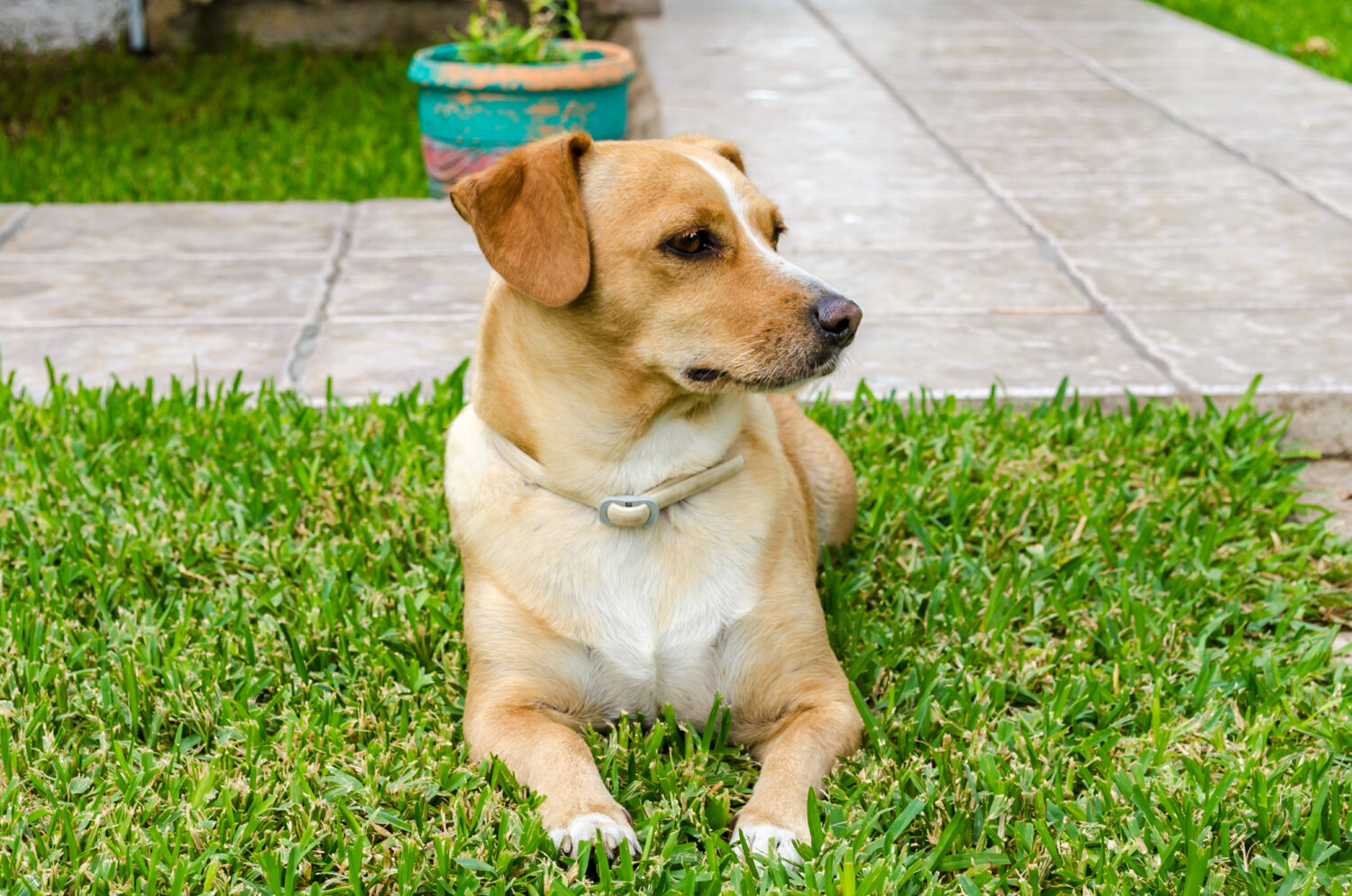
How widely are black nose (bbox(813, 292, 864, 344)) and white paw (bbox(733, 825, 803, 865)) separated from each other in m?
0.91

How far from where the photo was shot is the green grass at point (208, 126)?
7102mm

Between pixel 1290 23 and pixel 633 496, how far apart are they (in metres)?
11.5

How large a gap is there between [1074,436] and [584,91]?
340cm

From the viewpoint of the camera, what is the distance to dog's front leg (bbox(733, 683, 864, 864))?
2.42 metres

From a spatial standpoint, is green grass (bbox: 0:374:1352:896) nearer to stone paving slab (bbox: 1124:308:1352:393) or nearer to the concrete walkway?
stone paving slab (bbox: 1124:308:1352:393)

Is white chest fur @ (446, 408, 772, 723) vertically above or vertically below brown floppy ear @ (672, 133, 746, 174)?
below

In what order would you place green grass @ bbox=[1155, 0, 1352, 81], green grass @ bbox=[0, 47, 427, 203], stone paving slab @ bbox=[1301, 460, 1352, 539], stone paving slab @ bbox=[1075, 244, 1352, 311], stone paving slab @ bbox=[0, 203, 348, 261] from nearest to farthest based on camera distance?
1. stone paving slab @ bbox=[1301, 460, 1352, 539]
2. stone paving slab @ bbox=[1075, 244, 1352, 311]
3. stone paving slab @ bbox=[0, 203, 348, 261]
4. green grass @ bbox=[0, 47, 427, 203]
5. green grass @ bbox=[1155, 0, 1352, 81]

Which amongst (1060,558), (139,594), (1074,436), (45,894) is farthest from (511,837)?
(1074,436)

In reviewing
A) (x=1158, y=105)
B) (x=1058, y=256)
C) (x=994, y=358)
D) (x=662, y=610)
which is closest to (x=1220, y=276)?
(x=1058, y=256)

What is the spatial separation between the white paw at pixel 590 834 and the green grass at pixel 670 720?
3 cm

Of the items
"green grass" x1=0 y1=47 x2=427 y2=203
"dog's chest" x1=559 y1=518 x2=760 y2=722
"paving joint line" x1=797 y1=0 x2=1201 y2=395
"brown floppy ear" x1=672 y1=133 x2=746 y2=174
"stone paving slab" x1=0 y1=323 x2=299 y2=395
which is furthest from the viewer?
"green grass" x1=0 y1=47 x2=427 y2=203

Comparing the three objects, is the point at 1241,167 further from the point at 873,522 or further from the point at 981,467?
the point at 873,522

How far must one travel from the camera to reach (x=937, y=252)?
5.80 meters

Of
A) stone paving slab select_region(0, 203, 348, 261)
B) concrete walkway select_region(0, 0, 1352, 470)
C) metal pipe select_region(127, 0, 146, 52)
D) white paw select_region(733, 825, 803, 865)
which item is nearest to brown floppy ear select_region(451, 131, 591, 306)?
white paw select_region(733, 825, 803, 865)
